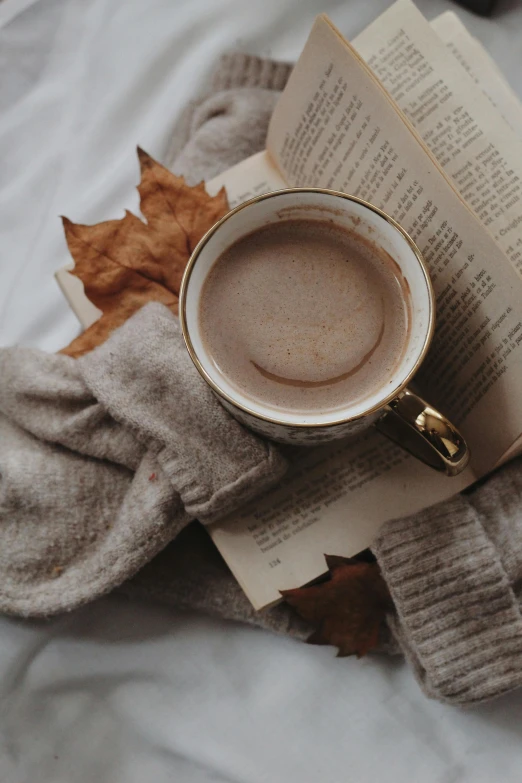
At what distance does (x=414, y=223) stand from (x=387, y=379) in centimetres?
16

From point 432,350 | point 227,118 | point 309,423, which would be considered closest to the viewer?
point 309,423

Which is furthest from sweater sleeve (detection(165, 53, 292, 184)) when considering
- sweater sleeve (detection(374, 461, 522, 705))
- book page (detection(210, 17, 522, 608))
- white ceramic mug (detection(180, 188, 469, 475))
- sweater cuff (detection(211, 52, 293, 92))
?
sweater sleeve (detection(374, 461, 522, 705))

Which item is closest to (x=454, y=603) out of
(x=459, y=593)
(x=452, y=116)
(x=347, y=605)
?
(x=459, y=593)

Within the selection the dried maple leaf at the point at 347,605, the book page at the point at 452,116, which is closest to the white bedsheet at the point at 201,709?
the dried maple leaf at the point at 347,605

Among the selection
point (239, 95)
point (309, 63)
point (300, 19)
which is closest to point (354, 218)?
point (309, 63)

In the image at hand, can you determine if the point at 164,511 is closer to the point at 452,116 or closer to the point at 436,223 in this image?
the point at 436,223

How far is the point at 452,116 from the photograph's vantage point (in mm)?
699

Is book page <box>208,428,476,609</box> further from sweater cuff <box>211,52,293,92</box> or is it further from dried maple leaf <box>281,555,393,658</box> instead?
sweater cuff <box>211,52,293,92</box>

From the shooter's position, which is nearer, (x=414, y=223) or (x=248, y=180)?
(x=414, y=223)

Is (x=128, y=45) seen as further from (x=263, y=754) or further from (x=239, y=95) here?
(x=263, y=754)

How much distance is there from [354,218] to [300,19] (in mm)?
471

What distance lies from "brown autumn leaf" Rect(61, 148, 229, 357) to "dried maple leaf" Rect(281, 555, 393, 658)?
35 centimetres

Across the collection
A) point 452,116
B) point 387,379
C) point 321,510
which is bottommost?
point 321,510

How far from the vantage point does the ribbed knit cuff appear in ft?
2.26
